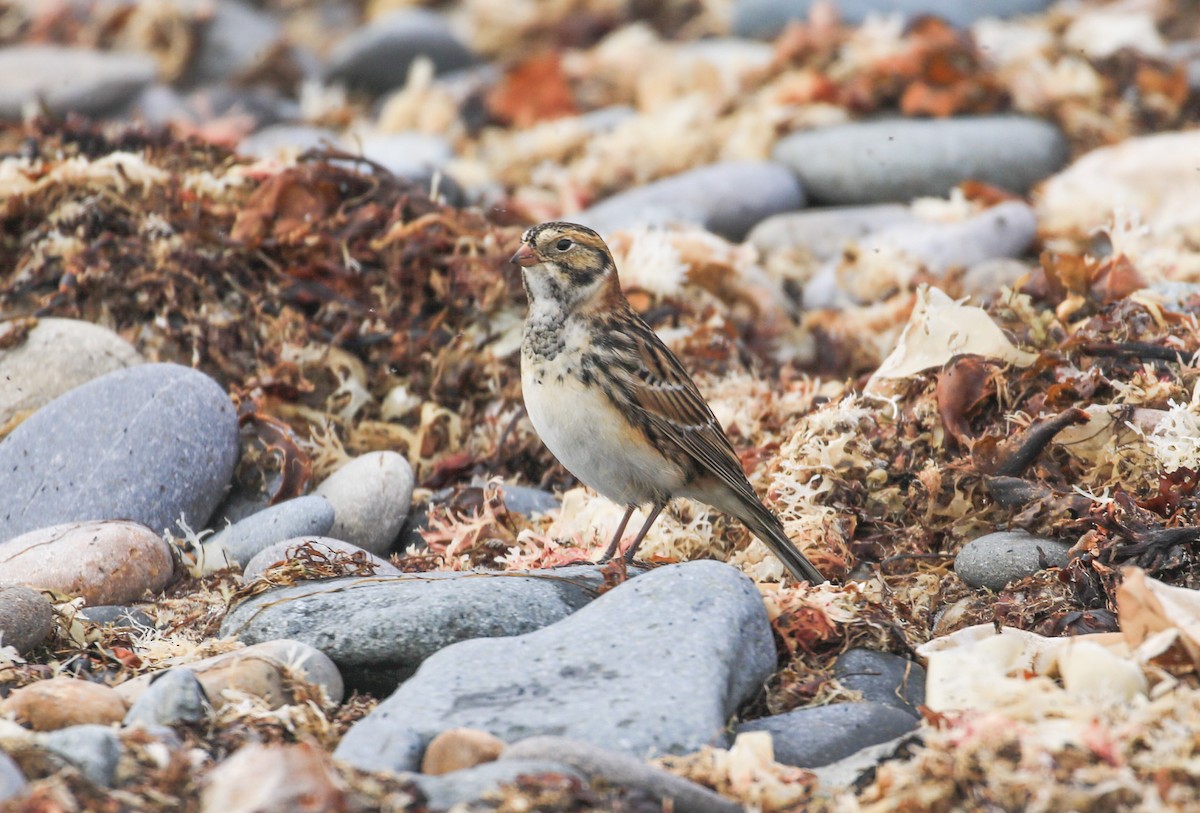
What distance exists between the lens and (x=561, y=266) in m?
6.23

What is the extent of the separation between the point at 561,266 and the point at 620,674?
228cm

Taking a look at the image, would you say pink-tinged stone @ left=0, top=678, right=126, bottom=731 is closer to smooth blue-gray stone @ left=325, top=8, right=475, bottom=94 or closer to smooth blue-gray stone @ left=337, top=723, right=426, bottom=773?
smooth blue-gray stone @ left=337, top=723, right=426, bottom=773

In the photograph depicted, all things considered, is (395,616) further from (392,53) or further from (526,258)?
(392,53)

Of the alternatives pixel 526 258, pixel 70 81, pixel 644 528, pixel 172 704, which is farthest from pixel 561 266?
pixel 70 81

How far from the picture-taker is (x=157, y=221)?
8.66 m

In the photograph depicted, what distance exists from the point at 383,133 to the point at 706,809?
1135 cm

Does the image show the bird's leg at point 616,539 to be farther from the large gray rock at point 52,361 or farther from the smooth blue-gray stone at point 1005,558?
the large gray rock at point 52,361

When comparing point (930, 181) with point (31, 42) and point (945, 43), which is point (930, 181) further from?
point (31, 42)

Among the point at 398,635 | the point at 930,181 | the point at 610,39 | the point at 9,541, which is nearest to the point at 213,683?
the point at 398,635

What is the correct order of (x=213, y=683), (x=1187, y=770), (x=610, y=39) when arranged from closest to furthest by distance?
(x=1187, y=770)
(x=213, y=683)
(x=610, y=39)

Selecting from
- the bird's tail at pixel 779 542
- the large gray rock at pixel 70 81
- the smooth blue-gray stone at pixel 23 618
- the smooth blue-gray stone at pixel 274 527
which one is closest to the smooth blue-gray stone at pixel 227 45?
the large gray rock at pixel 70 81

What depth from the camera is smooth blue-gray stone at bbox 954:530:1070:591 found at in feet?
19.0

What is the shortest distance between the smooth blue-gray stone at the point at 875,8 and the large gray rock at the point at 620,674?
11608mm

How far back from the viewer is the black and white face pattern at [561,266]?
20.4 ft
